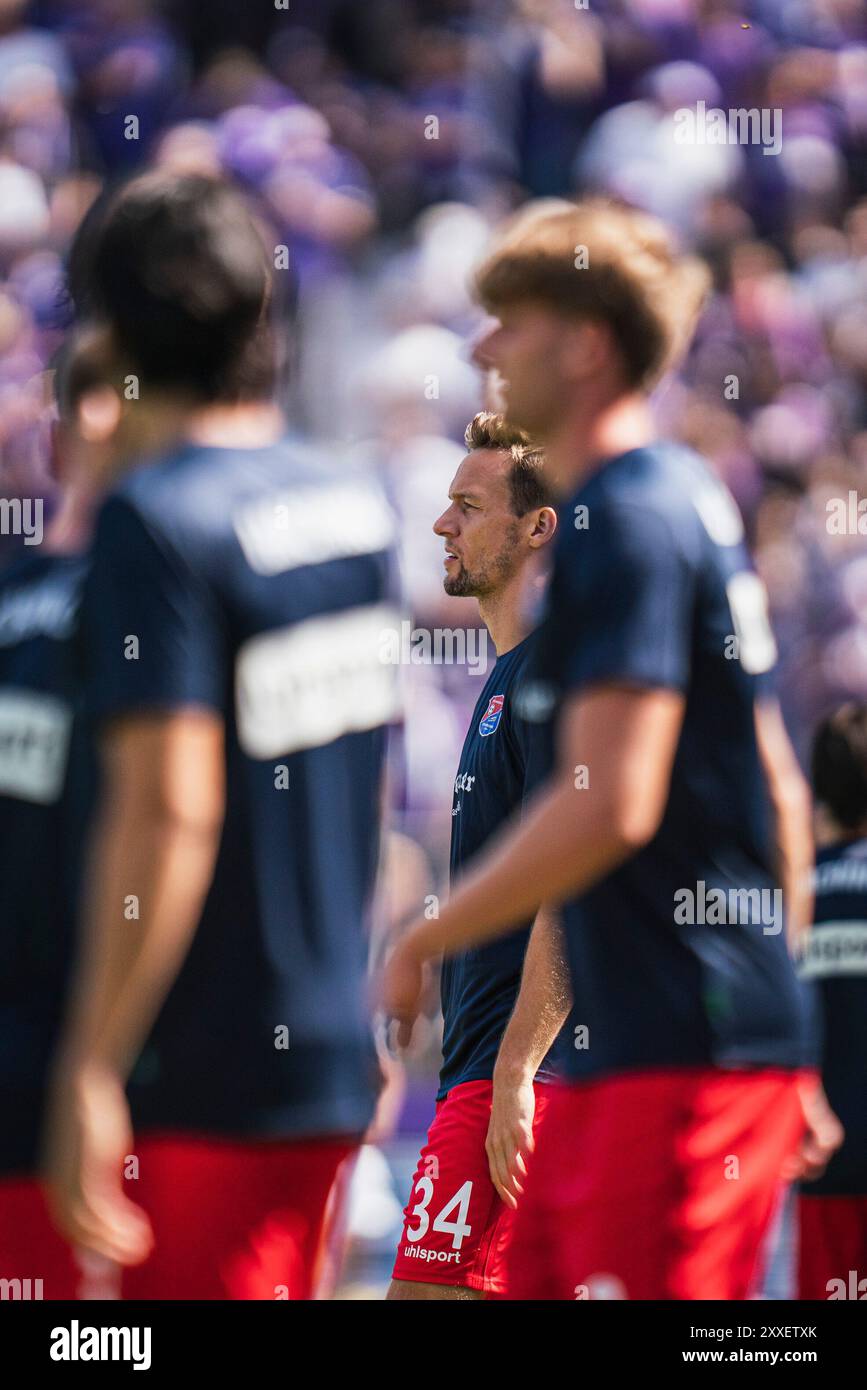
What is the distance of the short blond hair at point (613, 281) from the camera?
239 cm

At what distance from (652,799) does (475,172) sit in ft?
25.3

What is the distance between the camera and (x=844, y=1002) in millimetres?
4301

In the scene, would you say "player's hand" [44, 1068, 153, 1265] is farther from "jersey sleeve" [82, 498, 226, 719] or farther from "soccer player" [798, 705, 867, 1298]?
"soccer player" [798, 705, 867, 1298]

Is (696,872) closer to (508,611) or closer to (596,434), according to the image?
(596,434)

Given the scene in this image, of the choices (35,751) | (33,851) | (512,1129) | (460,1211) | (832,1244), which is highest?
(35,751)

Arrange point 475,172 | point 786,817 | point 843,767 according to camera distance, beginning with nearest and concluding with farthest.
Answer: point 786,817 → point 843,767 → point 475,172

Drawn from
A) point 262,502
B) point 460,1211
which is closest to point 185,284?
point 262,502

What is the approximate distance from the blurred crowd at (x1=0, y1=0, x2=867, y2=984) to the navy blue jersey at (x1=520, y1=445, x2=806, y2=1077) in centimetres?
567

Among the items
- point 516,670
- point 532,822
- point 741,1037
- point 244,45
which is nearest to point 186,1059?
point 532,822

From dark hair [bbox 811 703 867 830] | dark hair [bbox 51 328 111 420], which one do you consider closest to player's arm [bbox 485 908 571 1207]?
dark hair [bbox 51 328 111 420]

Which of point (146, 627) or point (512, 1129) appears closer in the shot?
point (146, 627)

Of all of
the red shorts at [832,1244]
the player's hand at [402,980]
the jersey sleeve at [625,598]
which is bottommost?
the red shorts at [832,1244]

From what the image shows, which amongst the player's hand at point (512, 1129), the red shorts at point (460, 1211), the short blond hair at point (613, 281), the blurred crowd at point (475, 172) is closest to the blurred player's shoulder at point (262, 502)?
the short blond hair at point (613, 281)

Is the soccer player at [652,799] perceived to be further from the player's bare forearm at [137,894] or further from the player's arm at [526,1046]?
the player's arm at [526,1046]
